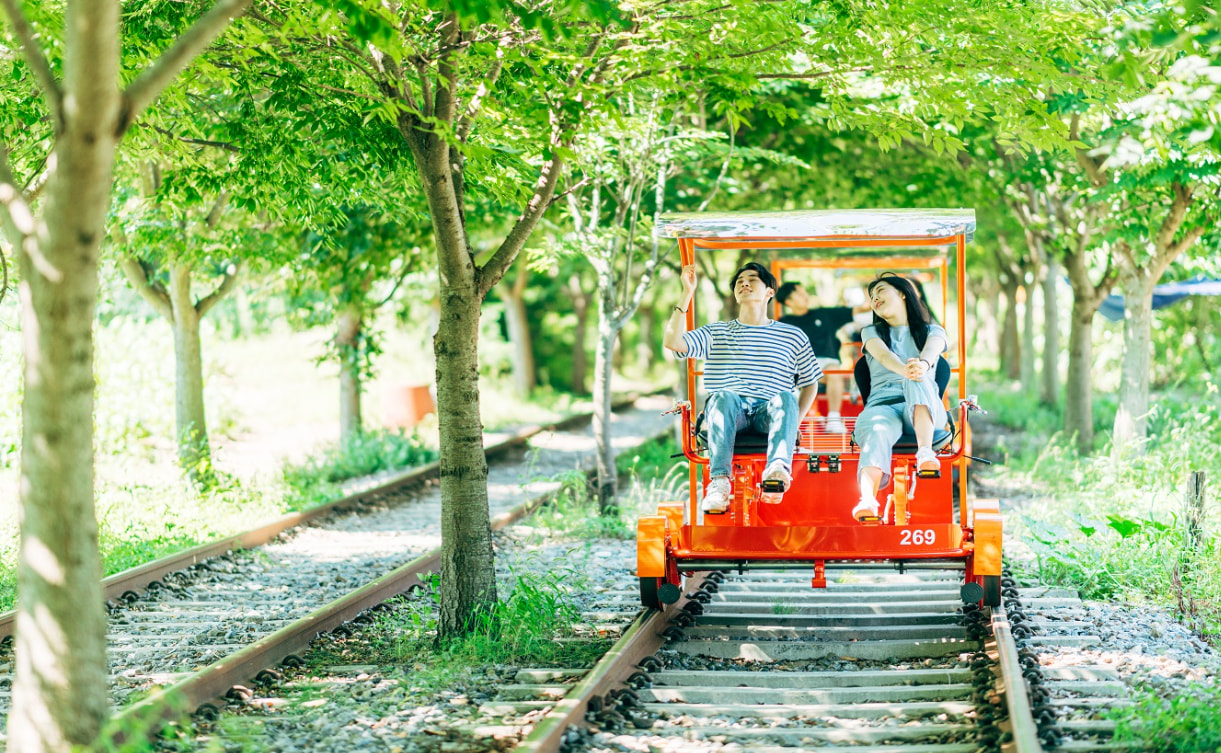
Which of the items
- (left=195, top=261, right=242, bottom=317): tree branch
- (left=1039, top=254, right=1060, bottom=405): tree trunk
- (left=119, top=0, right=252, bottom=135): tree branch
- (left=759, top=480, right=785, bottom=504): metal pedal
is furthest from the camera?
(left=1039, top=254, right=1060, bottom=405): tree trunk

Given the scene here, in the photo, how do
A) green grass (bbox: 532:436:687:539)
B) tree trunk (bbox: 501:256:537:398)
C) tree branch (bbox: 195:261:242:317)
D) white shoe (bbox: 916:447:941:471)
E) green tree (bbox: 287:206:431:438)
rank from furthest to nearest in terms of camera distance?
tree trunk (bbox: 501:256:537:398) < green tree (bbox: 287:206:431:438) < tree branch (bbox: 195:261:242:317) < green grass (bbox: 532:436:687:539) < white shoe (bbox: 916:447:941:471)

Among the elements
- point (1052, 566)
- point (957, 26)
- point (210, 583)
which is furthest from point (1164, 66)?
point (210, 583)

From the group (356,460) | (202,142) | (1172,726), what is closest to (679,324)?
(202,142)

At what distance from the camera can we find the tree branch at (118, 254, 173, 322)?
13492 millimetres

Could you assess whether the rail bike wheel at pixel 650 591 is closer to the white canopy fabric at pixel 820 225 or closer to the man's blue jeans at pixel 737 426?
the man's blue jeans at pixel 737 426

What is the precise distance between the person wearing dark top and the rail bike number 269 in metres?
4.80

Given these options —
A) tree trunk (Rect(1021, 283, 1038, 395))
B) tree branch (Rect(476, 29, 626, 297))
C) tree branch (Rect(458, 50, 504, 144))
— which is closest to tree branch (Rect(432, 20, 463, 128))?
tree branch (Rect(458, 50, 504, 144))

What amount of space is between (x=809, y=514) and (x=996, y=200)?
1080 centimetres

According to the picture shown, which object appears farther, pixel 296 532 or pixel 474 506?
pixel 296 532

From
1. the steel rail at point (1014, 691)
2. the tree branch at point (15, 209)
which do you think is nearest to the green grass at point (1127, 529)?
the steel rail at point (1014, 691)

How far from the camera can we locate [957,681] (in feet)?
21.3

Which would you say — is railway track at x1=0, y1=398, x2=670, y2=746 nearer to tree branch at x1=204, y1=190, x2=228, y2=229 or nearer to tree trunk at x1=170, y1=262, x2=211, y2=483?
tree trunk at x1=170, y1=262, x2=211, y2=483

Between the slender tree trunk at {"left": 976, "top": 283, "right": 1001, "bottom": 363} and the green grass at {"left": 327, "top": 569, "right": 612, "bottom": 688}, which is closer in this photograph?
the green grass at {"left": 327, "top": 569, "right": 612, "bottom": 688}

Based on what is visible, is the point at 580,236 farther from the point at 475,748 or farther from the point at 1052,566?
the point at 475,748
